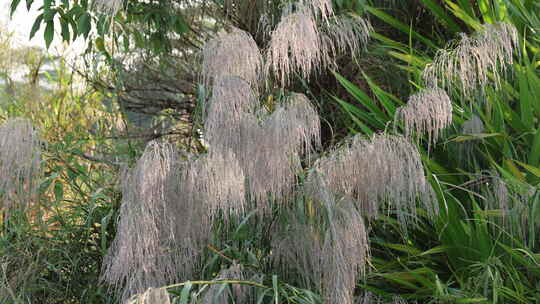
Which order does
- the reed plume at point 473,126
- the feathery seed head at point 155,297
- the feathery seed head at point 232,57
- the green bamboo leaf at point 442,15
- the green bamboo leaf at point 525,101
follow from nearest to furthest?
the feathery seed head at point 155,297 → the feathery seed head at point 232,57 → the reed plume at point 473,126 → the green bamboo leaf at point 525,101 → the green bamboo leaf at point 442,15

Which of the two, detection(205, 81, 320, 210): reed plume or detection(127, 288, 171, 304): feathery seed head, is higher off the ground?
detection(205, 81, 320, 210): reed plume

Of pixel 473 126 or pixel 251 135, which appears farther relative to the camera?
pixel 473 126

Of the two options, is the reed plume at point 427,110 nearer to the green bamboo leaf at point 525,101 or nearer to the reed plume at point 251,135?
the reed plume at point 251,135

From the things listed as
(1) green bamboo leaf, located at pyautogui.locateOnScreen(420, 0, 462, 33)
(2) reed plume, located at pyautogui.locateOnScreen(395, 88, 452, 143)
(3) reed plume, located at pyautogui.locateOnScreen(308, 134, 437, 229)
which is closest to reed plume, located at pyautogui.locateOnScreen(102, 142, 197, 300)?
(3) reed plume, located at pyautogui.locateOnScreen(308, 134, 437, 229)

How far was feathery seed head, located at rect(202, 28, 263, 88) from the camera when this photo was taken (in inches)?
81.6

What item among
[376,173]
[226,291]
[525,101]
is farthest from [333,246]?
[525,101]

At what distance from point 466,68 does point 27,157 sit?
1.34 m

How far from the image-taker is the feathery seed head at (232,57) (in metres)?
2.07

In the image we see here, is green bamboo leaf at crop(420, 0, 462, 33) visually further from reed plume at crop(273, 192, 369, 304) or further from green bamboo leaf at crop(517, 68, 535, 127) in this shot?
reed plume at crop(273, 192, 369, 304)

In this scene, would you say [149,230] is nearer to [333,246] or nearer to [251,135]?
[251,135]

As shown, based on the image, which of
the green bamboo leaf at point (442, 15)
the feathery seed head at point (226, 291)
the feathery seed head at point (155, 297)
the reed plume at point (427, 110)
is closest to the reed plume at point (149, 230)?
the feathery seed head at point (226, 291)

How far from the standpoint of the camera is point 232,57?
208cm

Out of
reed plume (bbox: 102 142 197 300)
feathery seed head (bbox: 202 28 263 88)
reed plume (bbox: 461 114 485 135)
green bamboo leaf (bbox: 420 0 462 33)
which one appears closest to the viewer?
reed plume (bbox: 102 142 197 300)

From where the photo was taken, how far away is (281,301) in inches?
86.8
